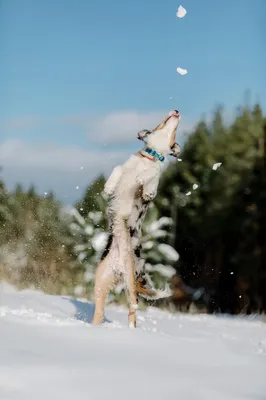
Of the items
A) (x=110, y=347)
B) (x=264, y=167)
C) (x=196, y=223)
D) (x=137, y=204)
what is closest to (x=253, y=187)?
(x=264, y=167)

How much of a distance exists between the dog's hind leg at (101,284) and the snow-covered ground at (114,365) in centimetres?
11

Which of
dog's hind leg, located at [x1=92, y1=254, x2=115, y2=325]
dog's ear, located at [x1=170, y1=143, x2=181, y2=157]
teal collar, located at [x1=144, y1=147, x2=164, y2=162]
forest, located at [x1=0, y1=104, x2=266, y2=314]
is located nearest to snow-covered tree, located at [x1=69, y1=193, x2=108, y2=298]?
forest, located at [x1=0, y1=104, x2=266, y2=314]

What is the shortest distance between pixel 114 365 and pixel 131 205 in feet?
5.17

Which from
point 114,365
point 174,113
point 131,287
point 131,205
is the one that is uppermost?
point 174,113

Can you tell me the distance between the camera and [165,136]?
5.68 m

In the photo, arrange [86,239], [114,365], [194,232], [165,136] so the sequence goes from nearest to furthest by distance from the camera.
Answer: [114,365]
[165,136]
[86,239]
[194,232]

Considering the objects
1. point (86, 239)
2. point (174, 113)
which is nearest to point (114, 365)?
point (174, 113)

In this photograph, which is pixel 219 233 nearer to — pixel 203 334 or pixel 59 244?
pixel 59 244

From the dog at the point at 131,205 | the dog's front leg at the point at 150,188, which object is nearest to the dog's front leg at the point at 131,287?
the dog at the point at 131,205

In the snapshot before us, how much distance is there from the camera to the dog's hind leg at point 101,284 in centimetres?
568

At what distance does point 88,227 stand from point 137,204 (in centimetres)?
759

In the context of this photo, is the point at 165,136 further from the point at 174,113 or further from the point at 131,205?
the point at 131,205

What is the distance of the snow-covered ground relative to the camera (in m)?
3.72

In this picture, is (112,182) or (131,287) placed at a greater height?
(112,182)
